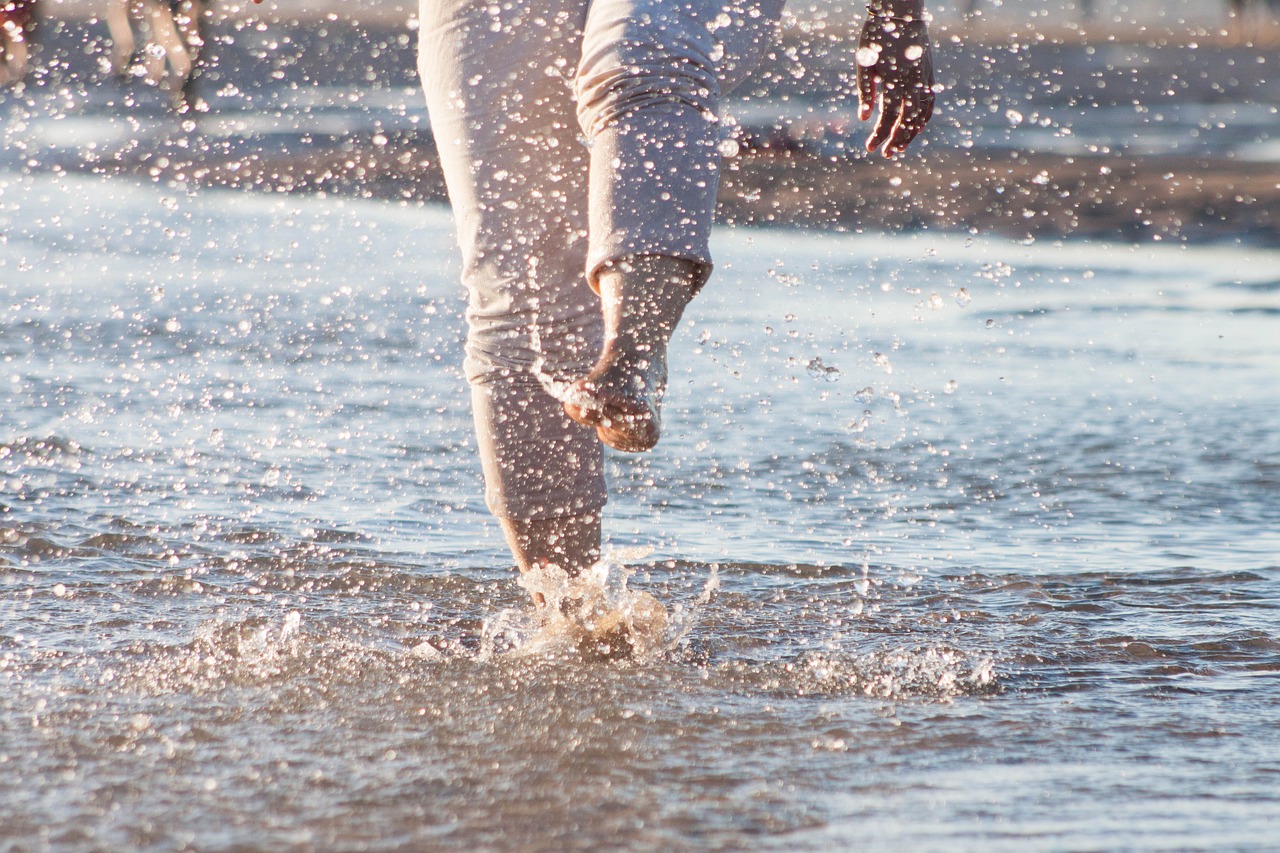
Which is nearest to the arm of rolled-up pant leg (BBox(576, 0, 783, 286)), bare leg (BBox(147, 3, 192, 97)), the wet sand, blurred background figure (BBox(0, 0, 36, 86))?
rolled-up pant leg (BBox(576, 0, 783, 286))

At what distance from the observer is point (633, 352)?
177cm

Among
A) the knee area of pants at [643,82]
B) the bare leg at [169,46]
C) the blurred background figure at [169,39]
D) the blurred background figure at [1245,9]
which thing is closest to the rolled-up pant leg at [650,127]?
the knee area of pants at [643,82]

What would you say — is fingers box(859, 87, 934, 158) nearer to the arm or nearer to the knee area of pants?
the arm

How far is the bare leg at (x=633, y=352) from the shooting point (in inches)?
68.4

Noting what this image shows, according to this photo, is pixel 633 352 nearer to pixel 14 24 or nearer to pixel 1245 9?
pixel 14 24

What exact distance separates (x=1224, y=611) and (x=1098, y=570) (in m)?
0.30

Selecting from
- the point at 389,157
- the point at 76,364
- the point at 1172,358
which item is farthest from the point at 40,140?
the point at 1172,358

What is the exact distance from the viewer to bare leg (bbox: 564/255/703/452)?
1.74 m

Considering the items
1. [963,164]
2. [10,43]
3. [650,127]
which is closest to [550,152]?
[650,127]

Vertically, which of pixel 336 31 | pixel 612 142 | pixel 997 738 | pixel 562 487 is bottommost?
pixel 997 738

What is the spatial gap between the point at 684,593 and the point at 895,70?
928 millimetres

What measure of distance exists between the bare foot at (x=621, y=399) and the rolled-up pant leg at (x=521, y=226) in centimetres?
35

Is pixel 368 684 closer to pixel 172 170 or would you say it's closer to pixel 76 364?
pixel 76 364

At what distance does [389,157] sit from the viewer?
1211cm
